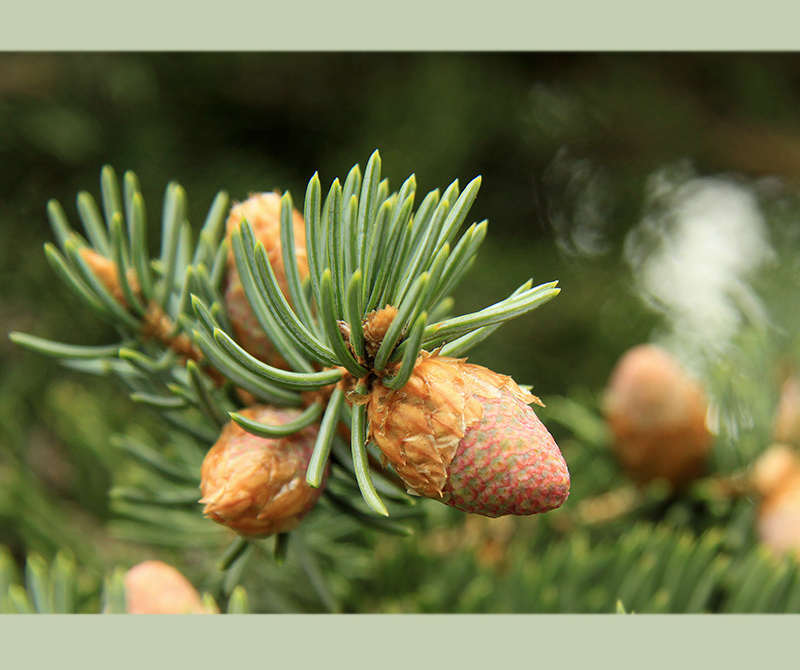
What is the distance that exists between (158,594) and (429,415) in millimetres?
223

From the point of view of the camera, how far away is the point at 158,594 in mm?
413

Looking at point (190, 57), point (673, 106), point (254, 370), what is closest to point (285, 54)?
point (190, 57)

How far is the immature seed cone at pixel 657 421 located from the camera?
62cm

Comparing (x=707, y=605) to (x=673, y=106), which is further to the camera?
(x=673, y=106)

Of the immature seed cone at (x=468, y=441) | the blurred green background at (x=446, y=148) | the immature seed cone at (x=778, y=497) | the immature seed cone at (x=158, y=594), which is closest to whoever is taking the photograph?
the immature seed cone at (x=468, y=441)

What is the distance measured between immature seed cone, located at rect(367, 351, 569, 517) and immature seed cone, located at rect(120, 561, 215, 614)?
183 millimetres

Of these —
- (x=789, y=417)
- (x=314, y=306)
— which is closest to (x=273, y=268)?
(x=314, y=306)

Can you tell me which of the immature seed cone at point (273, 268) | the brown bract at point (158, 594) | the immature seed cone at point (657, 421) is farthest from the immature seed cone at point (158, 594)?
the immature seed cone at point (657, 421)

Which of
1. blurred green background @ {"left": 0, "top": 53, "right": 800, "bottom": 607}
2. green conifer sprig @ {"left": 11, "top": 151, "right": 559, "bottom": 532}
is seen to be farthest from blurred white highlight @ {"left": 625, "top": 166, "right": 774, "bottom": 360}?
green conifer sprig @ {"left": 11, "top": 151, "right": 559, "bottom": 532}

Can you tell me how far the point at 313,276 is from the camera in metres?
0.32

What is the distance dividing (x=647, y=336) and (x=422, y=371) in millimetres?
722

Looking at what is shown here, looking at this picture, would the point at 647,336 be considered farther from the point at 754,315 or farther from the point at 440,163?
the point at 440,163

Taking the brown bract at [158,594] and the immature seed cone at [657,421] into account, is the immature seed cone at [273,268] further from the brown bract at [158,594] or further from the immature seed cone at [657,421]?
the immature seed cone at [657,421]

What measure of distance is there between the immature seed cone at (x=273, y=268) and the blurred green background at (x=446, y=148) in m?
0.55
